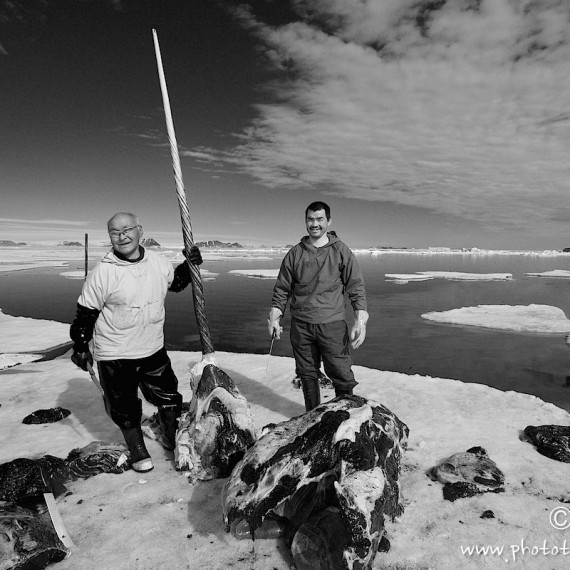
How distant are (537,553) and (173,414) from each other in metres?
3.16

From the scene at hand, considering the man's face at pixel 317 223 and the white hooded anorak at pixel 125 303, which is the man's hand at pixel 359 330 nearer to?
the man's face at pixel 317 223

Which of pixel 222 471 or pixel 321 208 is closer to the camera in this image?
pixel 222 471

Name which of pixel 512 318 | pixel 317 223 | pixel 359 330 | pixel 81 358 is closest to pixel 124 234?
pixel 81 358

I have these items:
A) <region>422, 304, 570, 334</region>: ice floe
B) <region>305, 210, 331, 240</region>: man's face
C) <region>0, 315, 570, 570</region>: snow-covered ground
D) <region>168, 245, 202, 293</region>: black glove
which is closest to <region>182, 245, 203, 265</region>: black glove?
<region>168, 245, 202, 293</region>: black glove

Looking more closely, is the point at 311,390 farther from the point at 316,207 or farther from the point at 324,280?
the point at 316,207

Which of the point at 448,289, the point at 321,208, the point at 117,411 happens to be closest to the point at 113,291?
the point at 117,411

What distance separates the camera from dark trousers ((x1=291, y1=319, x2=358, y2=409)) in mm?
3988

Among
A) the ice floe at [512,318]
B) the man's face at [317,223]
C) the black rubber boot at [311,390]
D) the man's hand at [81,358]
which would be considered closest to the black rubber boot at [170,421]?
the man's hand at [81,358]

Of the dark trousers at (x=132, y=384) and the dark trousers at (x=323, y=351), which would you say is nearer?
the dark trousers at (x=132, y=384)

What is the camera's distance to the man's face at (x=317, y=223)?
3820mm

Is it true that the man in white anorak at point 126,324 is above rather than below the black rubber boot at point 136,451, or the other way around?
above

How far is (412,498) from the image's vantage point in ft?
10.2

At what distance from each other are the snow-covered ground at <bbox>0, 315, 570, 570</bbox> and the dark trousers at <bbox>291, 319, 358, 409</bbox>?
102cm

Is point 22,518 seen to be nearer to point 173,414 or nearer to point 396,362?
point 173,414
